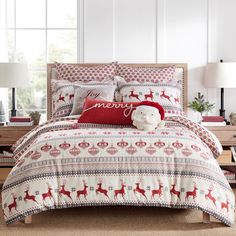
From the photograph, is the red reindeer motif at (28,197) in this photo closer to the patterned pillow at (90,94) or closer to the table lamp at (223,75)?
the patterned pillow at (90,94)

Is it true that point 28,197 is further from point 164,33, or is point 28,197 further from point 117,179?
point 164,33

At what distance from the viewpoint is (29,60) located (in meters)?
6.25

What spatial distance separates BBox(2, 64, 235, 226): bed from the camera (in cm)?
372

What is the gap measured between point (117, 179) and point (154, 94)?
5.53 ft

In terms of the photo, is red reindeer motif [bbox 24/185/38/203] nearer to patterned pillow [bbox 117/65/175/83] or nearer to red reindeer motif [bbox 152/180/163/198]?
red reindeer motif [bbox 152/180/163/198]

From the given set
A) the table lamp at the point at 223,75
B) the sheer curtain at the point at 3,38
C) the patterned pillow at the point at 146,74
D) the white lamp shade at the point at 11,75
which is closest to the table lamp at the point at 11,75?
the white lamp shade at the point at 11,75

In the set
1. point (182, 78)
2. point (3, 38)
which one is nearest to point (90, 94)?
point (182, 78)

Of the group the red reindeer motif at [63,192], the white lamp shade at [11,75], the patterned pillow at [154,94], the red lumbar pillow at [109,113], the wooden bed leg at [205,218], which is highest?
the white lamp shade at [11,75]

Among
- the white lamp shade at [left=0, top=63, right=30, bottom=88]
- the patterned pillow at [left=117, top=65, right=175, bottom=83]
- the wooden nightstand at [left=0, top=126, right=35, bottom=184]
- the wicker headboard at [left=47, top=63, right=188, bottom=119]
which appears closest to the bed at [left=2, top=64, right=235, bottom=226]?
the wooden nightstand at [left=0, top=126, right=35, bottom=184]

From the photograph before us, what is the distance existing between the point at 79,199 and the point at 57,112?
5.73 feet

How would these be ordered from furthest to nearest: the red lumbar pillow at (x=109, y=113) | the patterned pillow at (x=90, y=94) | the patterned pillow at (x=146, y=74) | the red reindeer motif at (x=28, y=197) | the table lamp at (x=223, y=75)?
the table lamp at (x=223, y=75) → the patterned pillow at (x=146, y=74) → the patterned pillow at (x=90, y=94) → the red lumbar pillow at (x=109, y=113) → the red reindeer motif at (x=28, y=197)

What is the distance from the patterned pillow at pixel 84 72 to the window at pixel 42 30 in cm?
49

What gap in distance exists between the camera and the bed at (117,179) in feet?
12.2

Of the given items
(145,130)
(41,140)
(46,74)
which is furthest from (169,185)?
(46,74)
